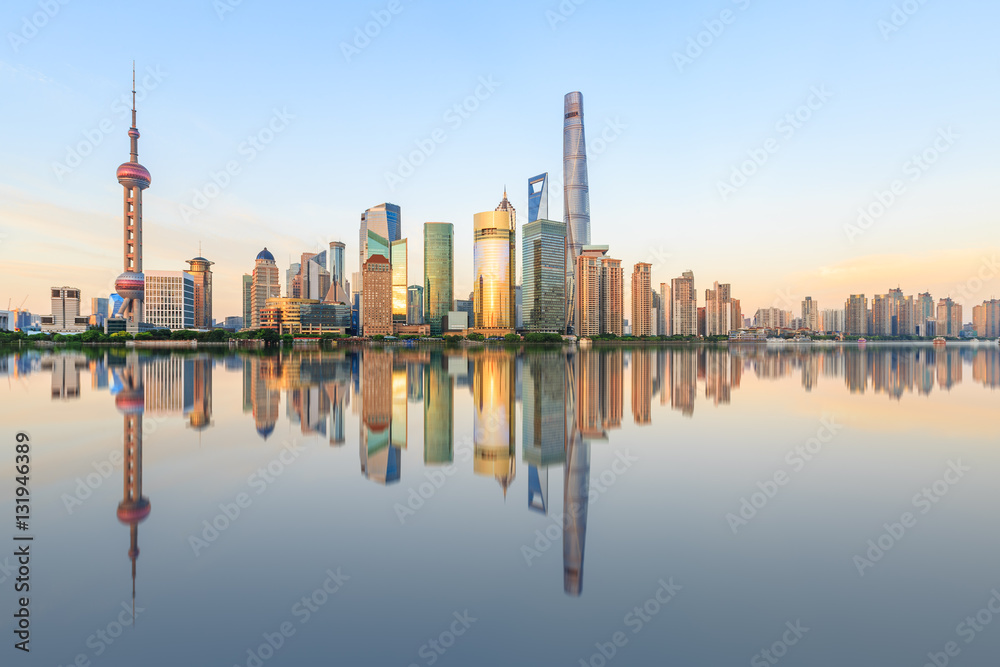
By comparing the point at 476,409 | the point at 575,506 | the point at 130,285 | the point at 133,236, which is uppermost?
the point at 133,236

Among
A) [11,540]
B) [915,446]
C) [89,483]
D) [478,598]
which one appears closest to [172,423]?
[89,483]

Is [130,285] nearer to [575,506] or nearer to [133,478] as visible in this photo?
[133,478]

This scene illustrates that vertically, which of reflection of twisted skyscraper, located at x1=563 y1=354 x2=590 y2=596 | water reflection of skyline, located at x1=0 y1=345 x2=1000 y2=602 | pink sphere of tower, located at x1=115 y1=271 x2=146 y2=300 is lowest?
reflection of twisted skyscraper, located at x1=563 y1=354 x2=590 y2=596

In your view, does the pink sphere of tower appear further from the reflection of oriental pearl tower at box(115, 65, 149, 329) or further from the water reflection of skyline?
the water reflection of skyline

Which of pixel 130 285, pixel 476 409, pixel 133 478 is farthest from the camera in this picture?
pixel 130 285

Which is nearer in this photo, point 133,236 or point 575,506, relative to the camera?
point 575,506

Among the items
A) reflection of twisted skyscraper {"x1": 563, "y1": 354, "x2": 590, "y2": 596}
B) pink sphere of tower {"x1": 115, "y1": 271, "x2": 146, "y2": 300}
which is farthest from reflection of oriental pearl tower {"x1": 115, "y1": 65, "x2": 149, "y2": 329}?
reflection of twisted skyscraper {"x1": 563, "y1": 354, "x2": 590, "y2": 596}

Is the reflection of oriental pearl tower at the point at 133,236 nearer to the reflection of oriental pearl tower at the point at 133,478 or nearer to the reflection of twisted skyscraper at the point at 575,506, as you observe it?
the reflection of oriental pearl tower at the point at 133,478

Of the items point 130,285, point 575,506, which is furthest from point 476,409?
point 130,285

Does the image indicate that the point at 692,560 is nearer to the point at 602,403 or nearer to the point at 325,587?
the point at 325,587
